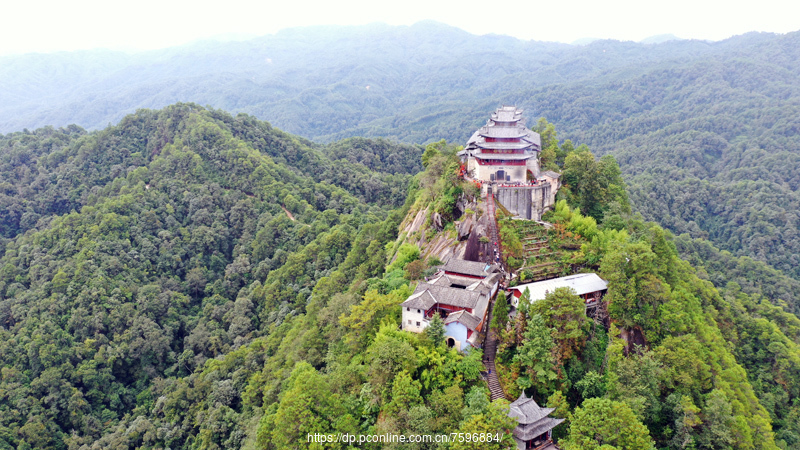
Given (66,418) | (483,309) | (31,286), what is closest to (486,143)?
(483,309)

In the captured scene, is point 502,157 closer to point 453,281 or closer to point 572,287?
point 453,281

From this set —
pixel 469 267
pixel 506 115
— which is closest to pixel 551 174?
pixel 506 115

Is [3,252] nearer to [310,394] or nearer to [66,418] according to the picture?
[66,418]

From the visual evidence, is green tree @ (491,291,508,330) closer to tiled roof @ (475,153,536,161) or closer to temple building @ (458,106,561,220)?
temple building @ (458,106,561,220)

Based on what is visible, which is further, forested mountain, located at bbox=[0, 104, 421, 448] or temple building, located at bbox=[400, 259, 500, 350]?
forested mountain, located at bbox=[0, 104, 421, 448]

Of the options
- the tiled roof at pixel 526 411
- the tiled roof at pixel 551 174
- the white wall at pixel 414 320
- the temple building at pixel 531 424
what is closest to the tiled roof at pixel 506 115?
the tiled roof at pixel 551 174

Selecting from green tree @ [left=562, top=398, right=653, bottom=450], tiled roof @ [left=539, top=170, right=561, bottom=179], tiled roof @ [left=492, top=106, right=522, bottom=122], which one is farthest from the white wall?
tiled roof @ [left=492, top=106, right=522, bottom=122]

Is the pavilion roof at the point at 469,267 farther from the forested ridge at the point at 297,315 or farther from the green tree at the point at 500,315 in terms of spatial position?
the green tree at the point at 500,315
